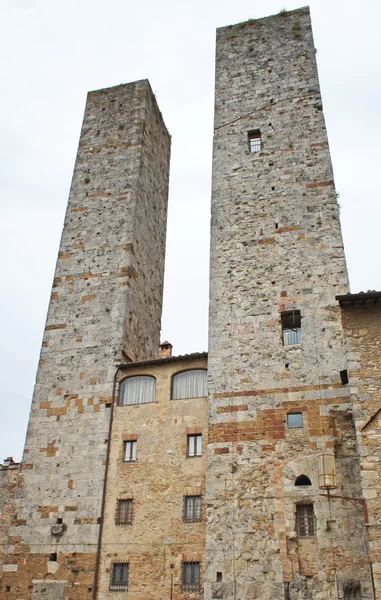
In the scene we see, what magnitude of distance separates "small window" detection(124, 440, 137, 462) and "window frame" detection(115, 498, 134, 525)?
1.02m

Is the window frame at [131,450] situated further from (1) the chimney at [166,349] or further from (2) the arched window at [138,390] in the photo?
(1) the chimney at [166,349]

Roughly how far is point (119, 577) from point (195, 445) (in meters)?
→ 3.53

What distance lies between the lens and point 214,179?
18516mm

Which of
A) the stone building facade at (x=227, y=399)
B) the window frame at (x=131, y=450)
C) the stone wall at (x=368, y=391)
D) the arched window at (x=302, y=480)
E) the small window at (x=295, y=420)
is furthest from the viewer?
the window frame at (x=131, y=450)

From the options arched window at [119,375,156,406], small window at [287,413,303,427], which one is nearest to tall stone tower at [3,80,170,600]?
arched window at [119,375,156,406]

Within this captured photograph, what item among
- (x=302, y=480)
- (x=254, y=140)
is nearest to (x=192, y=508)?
(x=302, y=480)

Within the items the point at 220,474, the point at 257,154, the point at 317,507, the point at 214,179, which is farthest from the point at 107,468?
the point at 257,154

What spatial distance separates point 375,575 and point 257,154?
12322mm

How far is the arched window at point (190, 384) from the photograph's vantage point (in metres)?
15.9

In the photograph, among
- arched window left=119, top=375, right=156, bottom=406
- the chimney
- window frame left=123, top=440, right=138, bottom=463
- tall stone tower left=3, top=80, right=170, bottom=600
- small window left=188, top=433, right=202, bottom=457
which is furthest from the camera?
the chimney

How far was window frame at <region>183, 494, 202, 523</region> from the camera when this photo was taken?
14.3 m

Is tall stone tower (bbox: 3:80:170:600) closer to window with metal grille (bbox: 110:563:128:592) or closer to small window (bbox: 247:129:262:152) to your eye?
window with metal grille (bbox: 110:563:128:592)

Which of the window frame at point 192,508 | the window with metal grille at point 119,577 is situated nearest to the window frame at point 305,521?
the window frame at point 192,508

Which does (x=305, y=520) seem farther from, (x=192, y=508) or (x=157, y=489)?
(x=157, y=489)
